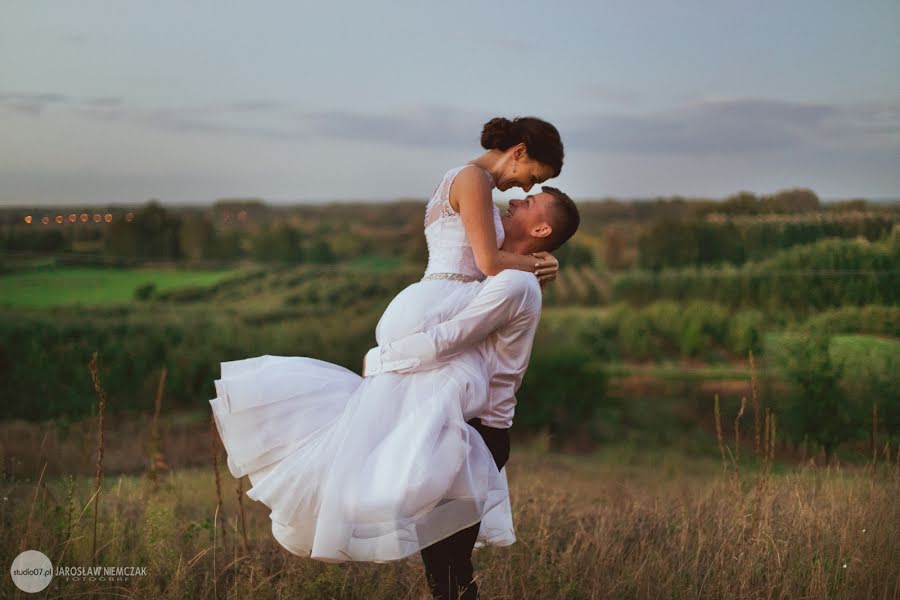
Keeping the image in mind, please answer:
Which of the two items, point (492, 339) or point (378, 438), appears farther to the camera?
point (492, 339)

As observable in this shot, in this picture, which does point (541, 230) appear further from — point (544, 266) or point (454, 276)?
point (454, 276)

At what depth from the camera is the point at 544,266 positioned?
3186 millimetres

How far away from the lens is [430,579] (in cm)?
325

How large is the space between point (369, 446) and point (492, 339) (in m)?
0.56

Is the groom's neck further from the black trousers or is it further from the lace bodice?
the black trousers

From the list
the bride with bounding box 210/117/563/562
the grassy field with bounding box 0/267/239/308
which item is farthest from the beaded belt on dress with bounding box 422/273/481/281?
the grassy field with bounding box 0/267/239/308

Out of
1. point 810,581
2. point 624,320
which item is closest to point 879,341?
point 624,320

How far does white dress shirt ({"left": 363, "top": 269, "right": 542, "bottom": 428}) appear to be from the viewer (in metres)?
2.99

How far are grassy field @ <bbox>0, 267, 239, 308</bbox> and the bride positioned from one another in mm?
11609

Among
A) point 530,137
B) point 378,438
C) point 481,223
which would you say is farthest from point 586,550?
point 530,137

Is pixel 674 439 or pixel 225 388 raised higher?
pixel 225 388

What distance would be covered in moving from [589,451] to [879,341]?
3926mm

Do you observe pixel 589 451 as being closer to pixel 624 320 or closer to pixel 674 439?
pixel 674 439

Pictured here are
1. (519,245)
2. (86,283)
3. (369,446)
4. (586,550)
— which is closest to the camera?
(369,446)
